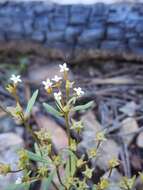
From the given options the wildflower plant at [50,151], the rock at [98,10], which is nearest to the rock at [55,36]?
the rock at [98,10]

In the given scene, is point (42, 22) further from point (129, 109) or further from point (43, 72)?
point (129, 109)

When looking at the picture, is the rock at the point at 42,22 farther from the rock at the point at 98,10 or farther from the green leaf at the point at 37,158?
the green leaf at the point at 37,158

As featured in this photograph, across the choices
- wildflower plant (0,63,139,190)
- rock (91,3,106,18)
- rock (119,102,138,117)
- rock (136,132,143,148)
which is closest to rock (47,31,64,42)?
rock (91,3,106,18)

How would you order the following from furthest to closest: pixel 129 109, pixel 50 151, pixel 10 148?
pixel 129 109 → pixel 10 148 → pixel 50 151

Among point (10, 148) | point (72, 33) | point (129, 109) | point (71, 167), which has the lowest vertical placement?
point (71, 167)

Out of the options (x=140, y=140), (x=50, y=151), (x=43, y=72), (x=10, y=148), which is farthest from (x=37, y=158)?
(x=43, y=72)

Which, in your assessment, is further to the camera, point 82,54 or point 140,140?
point 82,54

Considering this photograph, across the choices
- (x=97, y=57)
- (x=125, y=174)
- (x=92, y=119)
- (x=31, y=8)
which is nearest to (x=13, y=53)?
(x=31, y=8)
